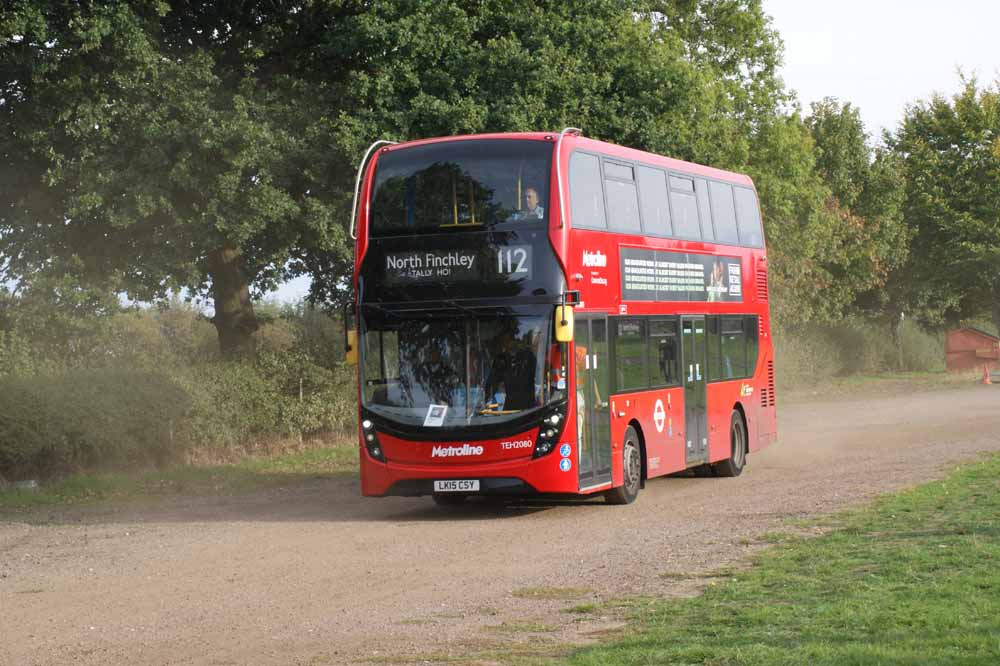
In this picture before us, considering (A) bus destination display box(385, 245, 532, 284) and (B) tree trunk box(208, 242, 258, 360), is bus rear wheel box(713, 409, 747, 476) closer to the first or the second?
(A) bus destination display box(385, 245, 532, 284)

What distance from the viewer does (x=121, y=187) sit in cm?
2489

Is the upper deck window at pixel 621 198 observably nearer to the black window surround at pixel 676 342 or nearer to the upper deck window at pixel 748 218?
the black window surround at pixel 676 342

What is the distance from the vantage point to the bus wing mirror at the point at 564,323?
54.7 ft

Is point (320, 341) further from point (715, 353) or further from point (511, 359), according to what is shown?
point (511, 359)

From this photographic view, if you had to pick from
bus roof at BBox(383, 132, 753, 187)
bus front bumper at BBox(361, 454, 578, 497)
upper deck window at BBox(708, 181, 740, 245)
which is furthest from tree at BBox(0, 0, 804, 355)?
bus front bumper at BBox(361, 454, 578, 497)

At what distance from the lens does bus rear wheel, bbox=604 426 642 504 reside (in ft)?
60.6

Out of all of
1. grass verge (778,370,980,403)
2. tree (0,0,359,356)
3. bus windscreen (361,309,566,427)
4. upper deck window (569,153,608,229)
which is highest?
tree (0,0,359,356)

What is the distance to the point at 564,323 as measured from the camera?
16703mm

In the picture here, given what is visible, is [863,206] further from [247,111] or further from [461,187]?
[461,187]

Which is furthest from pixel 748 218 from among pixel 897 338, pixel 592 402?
pixel 897 338

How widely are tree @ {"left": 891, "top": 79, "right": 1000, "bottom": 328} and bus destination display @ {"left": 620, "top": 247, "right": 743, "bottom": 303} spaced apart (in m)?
35.4

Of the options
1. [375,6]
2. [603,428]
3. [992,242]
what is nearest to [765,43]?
[992,242]

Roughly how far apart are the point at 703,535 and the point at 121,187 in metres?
13.9

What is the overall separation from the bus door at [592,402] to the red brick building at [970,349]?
41.2 metres
